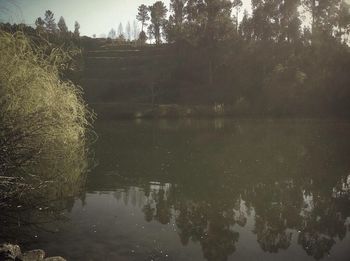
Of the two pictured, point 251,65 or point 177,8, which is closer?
point 251,65

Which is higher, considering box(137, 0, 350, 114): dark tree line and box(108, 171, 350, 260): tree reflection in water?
box(137, 0, 350, 114): dark tree line

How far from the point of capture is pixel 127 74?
69.4 meters

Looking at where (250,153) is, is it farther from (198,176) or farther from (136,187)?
(136,187)

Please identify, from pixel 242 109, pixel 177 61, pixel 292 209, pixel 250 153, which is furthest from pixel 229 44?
pixel 292 209

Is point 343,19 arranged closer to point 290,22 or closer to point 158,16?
point 290,22

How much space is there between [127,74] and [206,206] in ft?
184

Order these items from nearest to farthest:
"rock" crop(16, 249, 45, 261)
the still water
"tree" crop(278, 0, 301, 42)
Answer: "rock" crop(16, 249, 45, 261), the still water, "tree" crop(278, 0, 301, 42)

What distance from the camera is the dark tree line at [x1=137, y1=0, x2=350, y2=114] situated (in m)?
52.9

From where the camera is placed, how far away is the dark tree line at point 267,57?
Answer: 52938 mm

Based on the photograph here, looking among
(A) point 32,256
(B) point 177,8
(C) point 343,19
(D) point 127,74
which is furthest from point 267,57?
(A) point 32,256

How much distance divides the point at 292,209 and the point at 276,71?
139ft

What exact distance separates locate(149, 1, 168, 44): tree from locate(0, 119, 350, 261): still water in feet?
214

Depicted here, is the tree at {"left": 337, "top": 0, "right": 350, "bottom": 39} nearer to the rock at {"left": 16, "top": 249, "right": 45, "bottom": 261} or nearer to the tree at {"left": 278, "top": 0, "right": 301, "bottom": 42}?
the tree at {"left": 278, "top": 0, "right": 301, "bottom": 42}

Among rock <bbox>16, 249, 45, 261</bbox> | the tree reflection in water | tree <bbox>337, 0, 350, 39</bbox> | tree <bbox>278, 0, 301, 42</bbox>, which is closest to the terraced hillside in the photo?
tree <bbox>278, 0, 301, 42</bbox>
